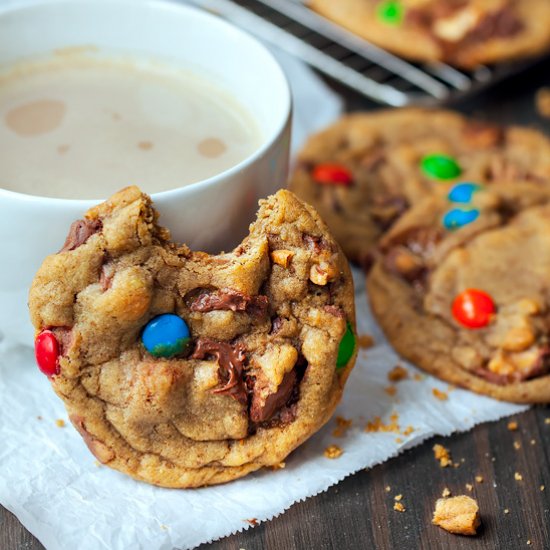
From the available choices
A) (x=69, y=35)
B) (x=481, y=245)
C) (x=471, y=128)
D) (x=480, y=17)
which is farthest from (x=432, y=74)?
(x=69, y=35)

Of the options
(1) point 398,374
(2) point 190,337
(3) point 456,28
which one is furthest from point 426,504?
(3) point 456,28

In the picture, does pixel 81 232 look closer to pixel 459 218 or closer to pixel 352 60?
pixel 459 218

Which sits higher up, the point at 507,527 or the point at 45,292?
the point at 45,292

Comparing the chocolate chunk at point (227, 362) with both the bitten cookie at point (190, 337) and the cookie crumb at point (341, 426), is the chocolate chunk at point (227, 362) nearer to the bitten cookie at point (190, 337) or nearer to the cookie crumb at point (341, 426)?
the bitten cookie at point (190, 337)

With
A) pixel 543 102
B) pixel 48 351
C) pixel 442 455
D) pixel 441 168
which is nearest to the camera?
pixel 48 351

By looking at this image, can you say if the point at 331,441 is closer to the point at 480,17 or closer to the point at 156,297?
the point at 156,297

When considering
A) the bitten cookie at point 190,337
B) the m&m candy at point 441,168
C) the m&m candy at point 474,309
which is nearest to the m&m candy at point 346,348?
the bitten cookie at point 190,337
